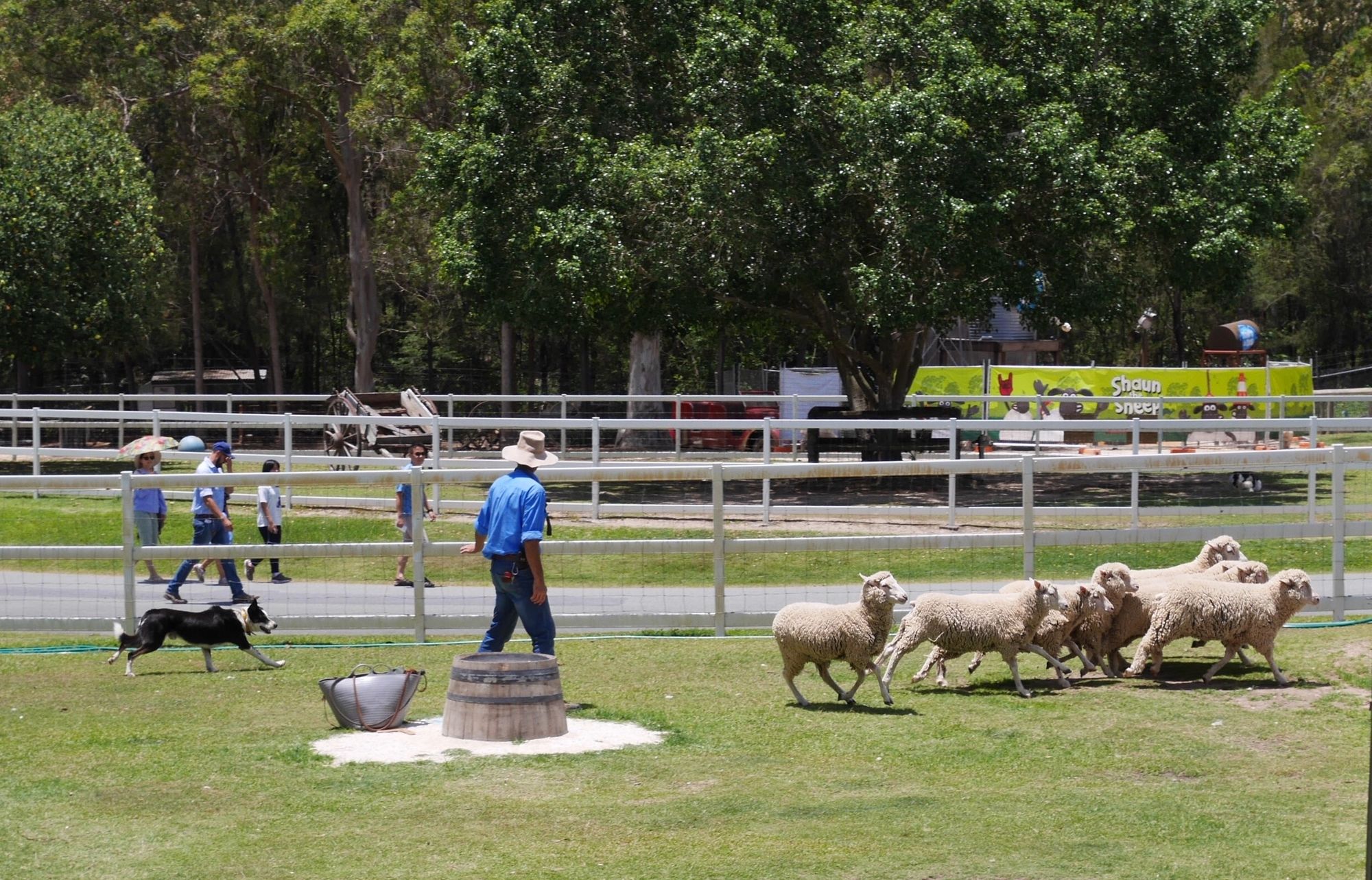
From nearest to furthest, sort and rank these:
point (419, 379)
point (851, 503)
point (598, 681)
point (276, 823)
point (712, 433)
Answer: point (276, 823)
point (598, 681)
point (851, 503)
point (712, 433)
point (419, 379)

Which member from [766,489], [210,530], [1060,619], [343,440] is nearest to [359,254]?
[343,440]

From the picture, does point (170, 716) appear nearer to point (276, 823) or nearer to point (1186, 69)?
point (276, 823)

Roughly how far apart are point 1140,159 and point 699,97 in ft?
24.3

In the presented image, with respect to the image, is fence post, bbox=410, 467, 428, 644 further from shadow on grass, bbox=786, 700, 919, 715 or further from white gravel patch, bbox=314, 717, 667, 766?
shadow on grass, bbox=786, 700, 919, 715

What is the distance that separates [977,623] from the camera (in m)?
10.2

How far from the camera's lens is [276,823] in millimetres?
7477

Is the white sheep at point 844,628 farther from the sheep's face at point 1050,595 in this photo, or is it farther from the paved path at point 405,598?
the paved path at point 405,598

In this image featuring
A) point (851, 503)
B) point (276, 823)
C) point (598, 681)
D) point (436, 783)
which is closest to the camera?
point (276, 823)

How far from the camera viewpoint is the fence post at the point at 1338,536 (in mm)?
12938

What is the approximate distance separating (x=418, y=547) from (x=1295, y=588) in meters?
6.46

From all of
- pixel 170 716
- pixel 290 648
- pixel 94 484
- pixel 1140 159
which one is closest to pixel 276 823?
pixel 170 716

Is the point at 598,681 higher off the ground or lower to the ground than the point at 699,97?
lower

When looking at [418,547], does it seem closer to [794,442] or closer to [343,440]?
[794,442]

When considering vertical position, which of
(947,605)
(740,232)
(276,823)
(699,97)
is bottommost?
(276,823)
